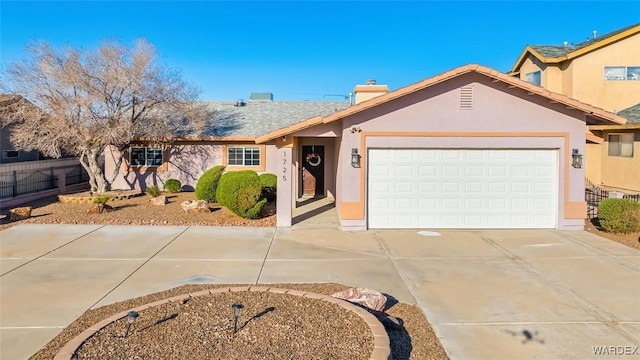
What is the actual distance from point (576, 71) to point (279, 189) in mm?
16131

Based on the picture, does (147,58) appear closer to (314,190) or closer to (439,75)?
(314,190)

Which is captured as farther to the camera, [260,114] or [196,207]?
[260,114]

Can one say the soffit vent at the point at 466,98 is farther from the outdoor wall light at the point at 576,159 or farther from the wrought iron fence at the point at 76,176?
the wrought iron fence at the point at 76,176

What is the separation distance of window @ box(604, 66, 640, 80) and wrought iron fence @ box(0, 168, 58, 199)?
24872mm

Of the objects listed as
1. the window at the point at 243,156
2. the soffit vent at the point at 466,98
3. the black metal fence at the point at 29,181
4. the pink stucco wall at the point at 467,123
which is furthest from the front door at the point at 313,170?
the black metal fence at the point at 29,181

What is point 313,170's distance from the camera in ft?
60.5

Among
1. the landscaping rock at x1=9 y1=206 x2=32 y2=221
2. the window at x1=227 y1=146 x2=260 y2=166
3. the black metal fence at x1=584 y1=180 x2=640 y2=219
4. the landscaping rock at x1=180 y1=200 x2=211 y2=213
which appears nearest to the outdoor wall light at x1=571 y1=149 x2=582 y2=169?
the black metal fence at x1=584 y1=180 x2=640 y2=219

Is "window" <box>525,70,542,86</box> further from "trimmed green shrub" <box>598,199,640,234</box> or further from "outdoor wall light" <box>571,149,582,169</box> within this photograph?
"trimmed green shrub" <box>598,199,640,234</box>

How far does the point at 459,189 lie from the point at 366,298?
693 centimetres

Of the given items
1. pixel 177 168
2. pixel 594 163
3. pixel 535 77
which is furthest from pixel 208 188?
pixel 535 77

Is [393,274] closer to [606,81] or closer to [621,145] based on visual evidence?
[621,145]

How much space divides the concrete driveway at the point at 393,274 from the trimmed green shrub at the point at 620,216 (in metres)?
0.58

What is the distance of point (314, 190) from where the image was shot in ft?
60.9

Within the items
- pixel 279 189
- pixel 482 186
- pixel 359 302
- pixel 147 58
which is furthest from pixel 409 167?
pixel 147 58
